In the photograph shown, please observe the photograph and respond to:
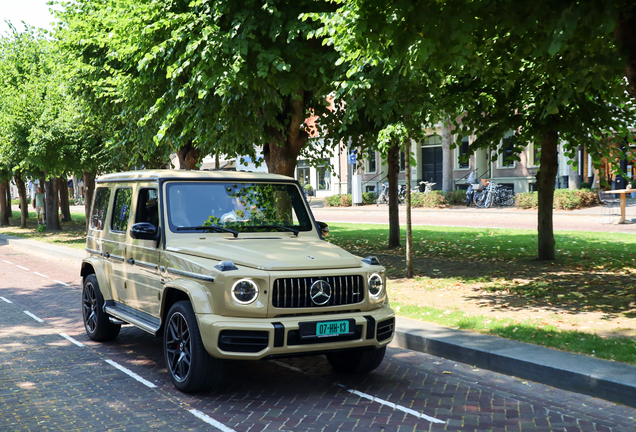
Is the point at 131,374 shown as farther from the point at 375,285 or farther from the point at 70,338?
the point at 375,285

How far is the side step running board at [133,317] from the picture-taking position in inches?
241

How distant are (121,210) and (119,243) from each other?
1.27 ft

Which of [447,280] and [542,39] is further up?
[542,39]

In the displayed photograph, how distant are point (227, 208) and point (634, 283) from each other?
730 centimetres

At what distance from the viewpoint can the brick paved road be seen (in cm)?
488

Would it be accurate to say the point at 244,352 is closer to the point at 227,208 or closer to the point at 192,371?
the point at 192,371

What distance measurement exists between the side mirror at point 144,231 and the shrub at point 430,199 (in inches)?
1152

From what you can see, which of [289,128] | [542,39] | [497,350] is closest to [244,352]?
[497,350]

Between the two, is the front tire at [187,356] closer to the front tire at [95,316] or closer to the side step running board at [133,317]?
the side step running board at [133,317]

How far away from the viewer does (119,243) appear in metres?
7.20

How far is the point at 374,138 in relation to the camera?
14.8 meters

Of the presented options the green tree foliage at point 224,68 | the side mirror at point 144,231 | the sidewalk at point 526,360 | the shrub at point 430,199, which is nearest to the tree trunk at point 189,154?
the green tree foliage at point 224,68

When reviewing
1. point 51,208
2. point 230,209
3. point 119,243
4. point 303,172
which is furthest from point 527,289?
point 303,172

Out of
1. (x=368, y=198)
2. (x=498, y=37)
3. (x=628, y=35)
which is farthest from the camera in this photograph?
(x=368, y=198)
